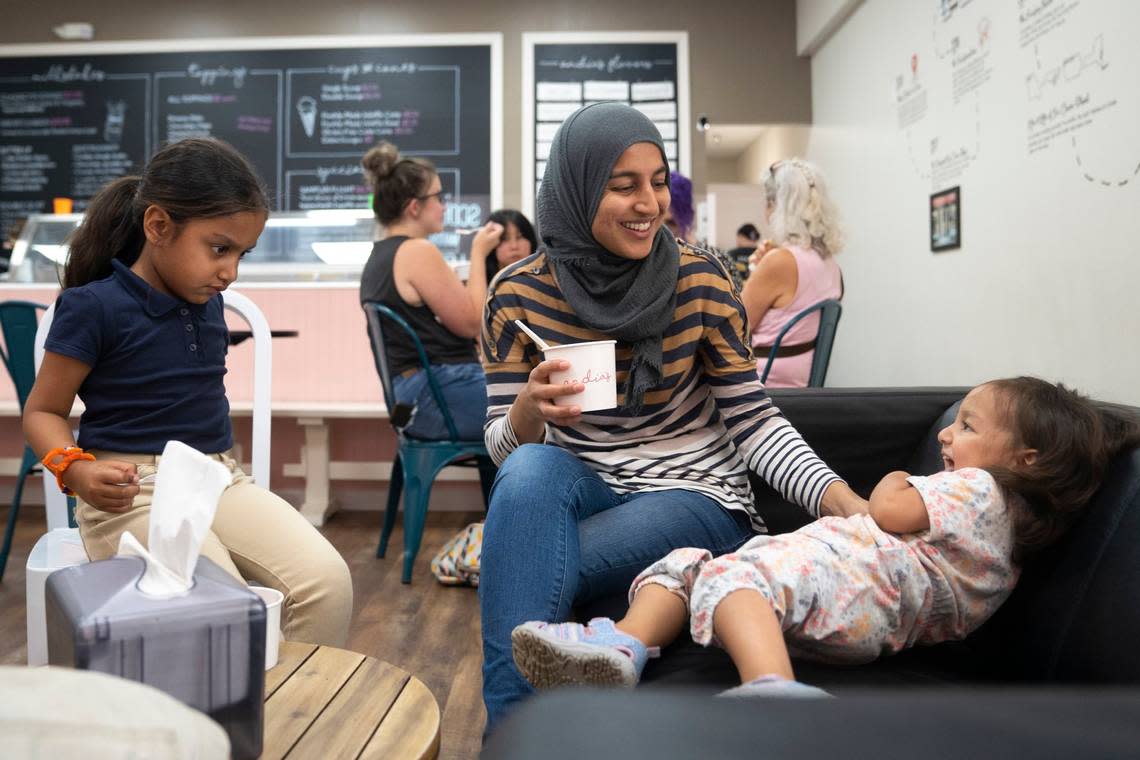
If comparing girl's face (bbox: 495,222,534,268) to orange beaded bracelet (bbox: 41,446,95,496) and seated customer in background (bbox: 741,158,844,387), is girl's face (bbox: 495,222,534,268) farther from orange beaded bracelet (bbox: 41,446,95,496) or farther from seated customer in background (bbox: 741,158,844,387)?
orange beaded bracelet (bbox: 41,446,95,496)

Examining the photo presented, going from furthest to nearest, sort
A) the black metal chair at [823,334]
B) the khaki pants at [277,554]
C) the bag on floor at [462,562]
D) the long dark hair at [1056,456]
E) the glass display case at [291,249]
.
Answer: the glass display case at [291,249]
the bag on floor at [462,562]
the black metal chair at [823,334]
the khaki pants at [277,554]
the long dark hair at [1056,456]

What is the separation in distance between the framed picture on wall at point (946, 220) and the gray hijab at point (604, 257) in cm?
264

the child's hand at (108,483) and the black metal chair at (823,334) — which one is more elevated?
the black metal chair at (823,334)

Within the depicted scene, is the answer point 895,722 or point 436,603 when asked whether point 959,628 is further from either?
point 436,603

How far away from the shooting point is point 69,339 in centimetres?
140

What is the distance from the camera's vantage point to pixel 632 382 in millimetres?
1532

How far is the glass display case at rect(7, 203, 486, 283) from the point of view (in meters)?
4.31

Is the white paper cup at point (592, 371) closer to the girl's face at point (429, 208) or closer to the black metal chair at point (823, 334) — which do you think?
the black metal chair at point (823, 334)

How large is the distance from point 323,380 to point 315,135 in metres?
2.32

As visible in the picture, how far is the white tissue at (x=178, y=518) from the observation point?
766 millimetres

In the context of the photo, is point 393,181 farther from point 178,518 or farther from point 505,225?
point 178,518

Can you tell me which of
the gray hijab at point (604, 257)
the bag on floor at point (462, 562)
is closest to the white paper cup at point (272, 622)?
the gray hijab at point (604, 257)

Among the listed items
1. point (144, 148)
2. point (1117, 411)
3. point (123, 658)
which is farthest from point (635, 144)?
point (144, 148)

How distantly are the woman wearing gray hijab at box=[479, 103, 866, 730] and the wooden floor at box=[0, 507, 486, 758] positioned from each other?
62 cm
